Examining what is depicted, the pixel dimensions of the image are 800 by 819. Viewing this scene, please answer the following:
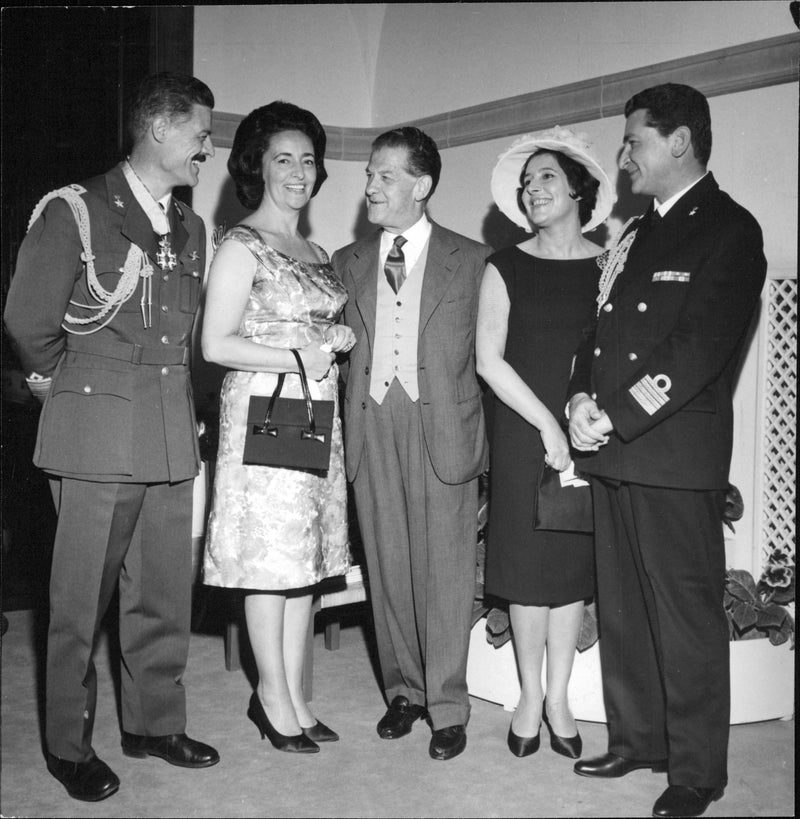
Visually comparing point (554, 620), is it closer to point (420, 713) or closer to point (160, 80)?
point (420, 713)

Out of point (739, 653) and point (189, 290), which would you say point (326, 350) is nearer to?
point (189, 290)

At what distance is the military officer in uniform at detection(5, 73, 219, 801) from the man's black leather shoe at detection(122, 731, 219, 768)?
1.2 inches

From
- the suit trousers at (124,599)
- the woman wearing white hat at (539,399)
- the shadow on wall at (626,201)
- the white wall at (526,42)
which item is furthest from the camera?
the shadow on wall at (626,201)

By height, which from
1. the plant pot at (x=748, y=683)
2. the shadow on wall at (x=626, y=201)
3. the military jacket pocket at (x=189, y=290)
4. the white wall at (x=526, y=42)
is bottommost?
the plant pot at (x=748, y=683)

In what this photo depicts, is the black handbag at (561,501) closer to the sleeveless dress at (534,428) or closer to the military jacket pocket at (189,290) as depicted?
the sleeveless dress at (534,428)

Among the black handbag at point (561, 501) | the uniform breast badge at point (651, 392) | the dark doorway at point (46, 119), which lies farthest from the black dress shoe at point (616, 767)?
the dark doorway at point (46, 119)

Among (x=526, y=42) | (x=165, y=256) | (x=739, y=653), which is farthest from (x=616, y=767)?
(x=526, y=42)

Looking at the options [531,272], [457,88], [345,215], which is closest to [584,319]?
[531,272]

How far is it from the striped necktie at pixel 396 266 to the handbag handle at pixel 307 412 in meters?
0.42

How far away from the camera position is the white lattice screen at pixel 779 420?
11.4 ft

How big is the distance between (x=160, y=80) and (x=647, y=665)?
2098 millimetres

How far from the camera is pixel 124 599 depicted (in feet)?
8.86

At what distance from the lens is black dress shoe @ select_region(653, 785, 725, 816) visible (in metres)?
2.46

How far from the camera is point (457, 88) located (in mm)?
4465
